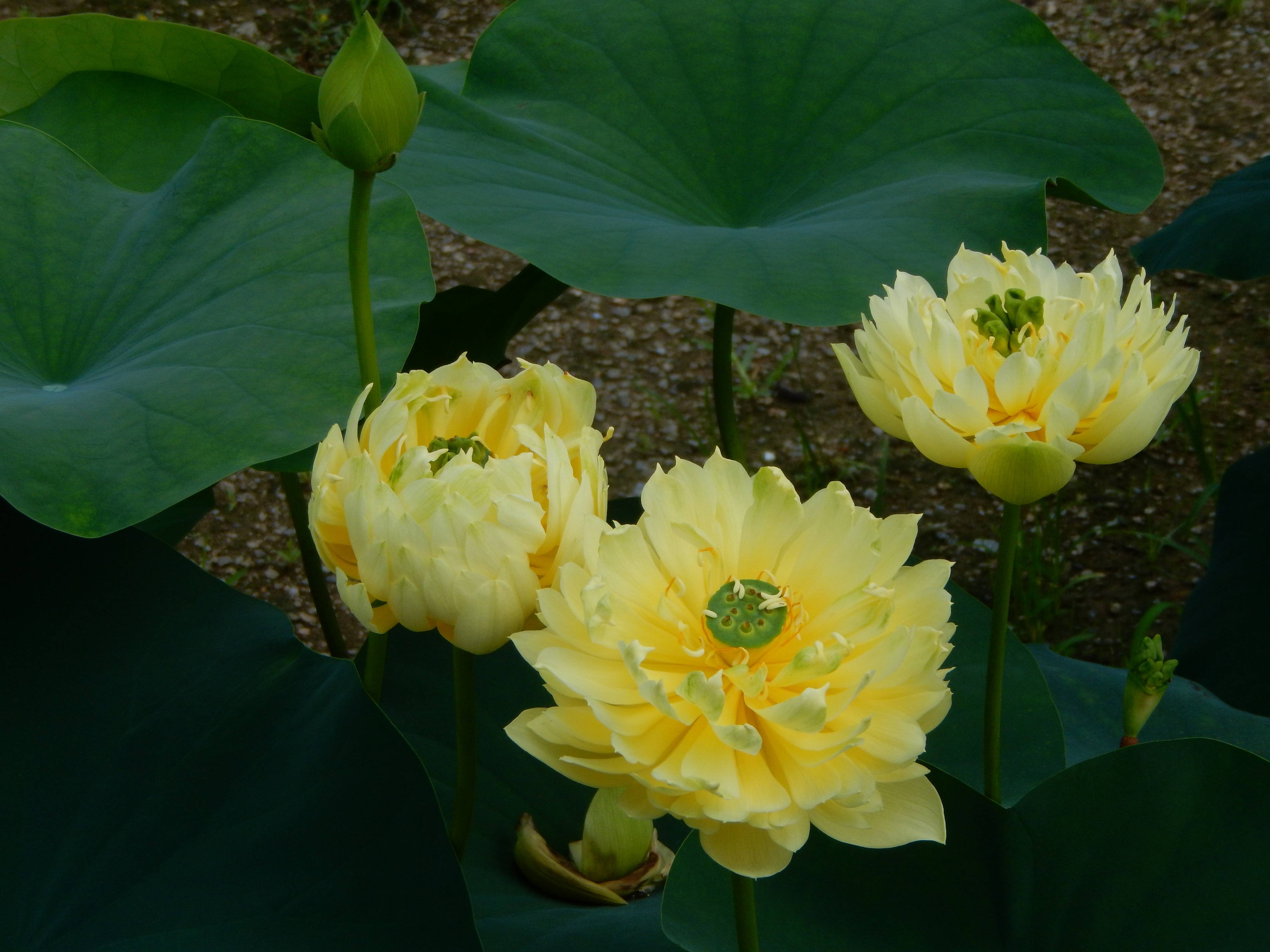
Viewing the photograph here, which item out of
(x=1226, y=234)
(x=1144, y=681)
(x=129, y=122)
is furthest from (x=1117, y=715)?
(x=129, y=122)

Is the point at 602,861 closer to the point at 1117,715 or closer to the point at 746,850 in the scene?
the point at 746,850

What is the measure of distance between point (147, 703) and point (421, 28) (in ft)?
8.21

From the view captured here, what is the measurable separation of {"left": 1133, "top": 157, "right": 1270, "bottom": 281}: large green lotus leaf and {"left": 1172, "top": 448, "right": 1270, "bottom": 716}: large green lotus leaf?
243 mm

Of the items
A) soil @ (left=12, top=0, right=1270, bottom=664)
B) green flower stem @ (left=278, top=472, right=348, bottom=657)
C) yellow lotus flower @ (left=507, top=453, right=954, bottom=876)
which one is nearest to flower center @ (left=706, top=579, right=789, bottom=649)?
yellow lotus flower @ (left=507, top=453, right=954, bottom=876)

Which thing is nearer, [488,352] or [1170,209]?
Result: [488,352]

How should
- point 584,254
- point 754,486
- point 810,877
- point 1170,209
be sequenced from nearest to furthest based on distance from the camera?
point 754,486, point 810,877, point 584,254, point 1170,209

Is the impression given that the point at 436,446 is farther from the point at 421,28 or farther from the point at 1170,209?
the point at 421,28

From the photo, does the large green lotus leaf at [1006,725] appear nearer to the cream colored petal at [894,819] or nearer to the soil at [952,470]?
the cream colored petal at [894,819]

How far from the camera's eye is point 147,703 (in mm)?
668

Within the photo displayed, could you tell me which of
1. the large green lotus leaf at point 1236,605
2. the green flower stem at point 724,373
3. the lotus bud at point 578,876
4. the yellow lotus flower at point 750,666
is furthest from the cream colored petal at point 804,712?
the large green lotus leaf at point 1236,605

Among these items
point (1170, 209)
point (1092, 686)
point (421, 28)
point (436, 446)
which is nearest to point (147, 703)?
point (436, 446)

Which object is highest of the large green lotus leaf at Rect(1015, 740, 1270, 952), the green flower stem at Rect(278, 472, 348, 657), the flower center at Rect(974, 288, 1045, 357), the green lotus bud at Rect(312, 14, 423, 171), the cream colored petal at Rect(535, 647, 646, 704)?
the green lotus bud at Rect(312, 14, 423, 171)

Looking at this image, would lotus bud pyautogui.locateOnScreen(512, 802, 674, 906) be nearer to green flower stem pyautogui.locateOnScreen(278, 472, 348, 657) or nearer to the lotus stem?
green flower stem pyautogui.locateOnScreen(278, 472, 348, 657)

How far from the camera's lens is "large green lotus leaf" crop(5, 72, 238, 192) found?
42.8 inches
